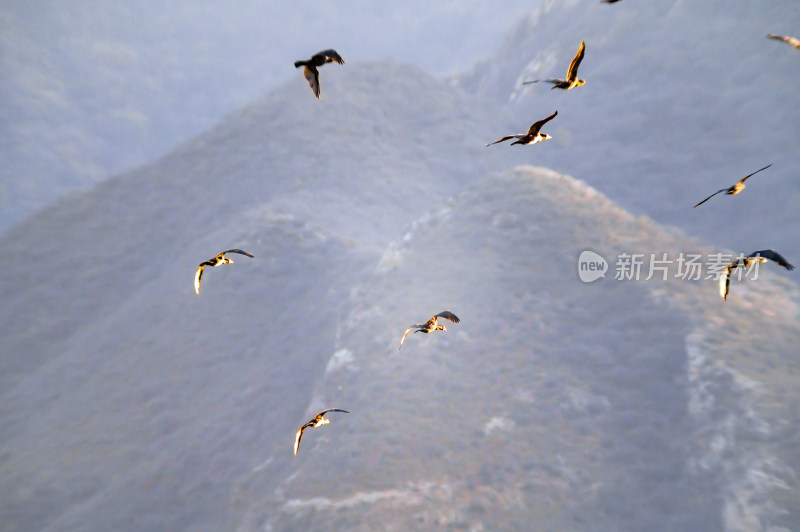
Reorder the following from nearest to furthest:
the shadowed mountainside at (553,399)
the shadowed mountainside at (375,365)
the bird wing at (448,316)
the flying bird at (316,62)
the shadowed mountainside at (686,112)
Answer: the flying bird at (316,62)
the bird wing at (448,316)
the shadowed mountainside at (553,399)
the shadowed mountainside at (375,365)
the shadowed mountainside at (686,112)

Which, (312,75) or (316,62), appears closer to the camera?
(316,62)

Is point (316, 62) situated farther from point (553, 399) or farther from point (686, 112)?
point (686, 112)

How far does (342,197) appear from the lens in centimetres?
5188

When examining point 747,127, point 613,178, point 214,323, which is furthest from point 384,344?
point 747,127

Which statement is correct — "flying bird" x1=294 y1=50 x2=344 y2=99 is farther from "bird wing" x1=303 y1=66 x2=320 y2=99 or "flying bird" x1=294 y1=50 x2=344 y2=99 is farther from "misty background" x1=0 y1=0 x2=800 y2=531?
"misty background" x1=0 y1=0 x2=800 y2=531

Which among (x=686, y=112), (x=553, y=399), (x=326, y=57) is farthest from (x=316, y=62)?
(x=686, y=112)

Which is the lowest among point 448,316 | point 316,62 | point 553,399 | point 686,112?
point 448,316

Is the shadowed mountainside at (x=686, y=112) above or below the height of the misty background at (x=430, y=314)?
above

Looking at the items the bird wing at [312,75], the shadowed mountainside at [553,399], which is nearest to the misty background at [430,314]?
the shadowed mountainside at [553,399]

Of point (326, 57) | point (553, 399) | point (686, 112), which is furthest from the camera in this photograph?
point (686, 112)

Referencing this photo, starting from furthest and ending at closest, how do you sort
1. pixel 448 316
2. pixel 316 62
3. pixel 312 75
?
pixel 448 316
pixel 312 75
pixel 316 62

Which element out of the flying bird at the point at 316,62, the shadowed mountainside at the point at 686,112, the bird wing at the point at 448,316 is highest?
the shadowed mountainside at the point at 686,112

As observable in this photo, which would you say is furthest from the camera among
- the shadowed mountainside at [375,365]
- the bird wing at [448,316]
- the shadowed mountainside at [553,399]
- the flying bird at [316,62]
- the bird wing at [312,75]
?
the shadowed mountainside at [375,365]

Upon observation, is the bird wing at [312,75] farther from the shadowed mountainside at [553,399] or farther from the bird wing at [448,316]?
the shadowed mountainside at [553,399]
